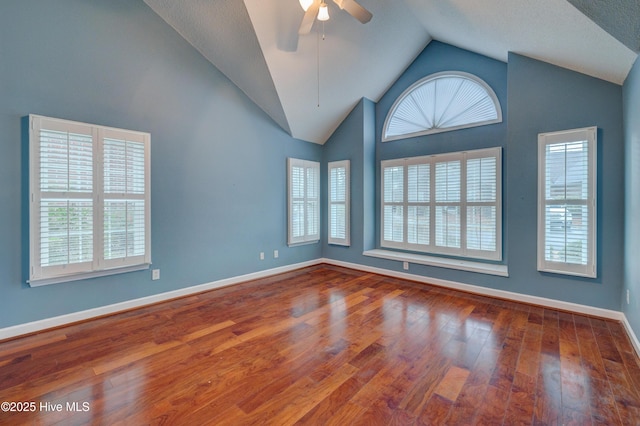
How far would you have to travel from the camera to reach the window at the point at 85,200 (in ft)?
9.02

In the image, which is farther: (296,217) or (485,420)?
(296,217)

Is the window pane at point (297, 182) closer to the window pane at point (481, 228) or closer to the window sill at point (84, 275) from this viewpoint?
the window sill at point (84, 275)

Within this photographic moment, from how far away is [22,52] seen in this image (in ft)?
8.84

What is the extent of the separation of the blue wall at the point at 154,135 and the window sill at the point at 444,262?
1708 mm

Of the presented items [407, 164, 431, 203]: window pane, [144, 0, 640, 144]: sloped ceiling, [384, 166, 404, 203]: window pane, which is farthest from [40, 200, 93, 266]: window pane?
[407, 164, 431, 203]: window pane

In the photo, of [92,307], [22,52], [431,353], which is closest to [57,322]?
[92,307]

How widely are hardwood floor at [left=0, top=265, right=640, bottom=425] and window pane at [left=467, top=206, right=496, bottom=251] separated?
0.93m

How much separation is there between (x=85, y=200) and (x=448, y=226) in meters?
4.71

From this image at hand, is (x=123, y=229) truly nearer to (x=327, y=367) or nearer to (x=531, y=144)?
(x=327, y=367)

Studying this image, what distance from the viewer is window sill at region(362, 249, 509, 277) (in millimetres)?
3805

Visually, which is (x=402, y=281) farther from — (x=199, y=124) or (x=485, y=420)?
(x=199, y=124)

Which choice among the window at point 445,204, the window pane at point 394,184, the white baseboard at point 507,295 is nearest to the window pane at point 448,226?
the window at point 445,204

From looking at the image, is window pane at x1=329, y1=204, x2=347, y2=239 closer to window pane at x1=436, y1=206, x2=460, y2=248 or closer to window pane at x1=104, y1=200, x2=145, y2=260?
window pane at x1=436, y1=206, x2=460, y2=248

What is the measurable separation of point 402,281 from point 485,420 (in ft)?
9.62
